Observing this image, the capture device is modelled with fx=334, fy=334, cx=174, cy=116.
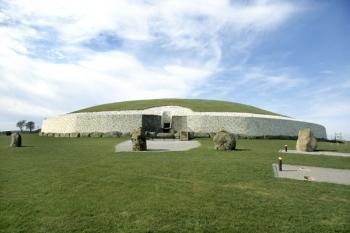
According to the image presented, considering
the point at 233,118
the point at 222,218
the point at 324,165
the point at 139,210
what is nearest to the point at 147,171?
the point at 139,210

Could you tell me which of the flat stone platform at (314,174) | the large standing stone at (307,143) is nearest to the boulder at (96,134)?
the large standing stone at (307,143)

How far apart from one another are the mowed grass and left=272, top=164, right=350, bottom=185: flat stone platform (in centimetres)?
80

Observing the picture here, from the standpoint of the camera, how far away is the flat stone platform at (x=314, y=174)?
11789mm

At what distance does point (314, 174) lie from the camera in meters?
13.0

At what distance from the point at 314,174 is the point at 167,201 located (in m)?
6.97

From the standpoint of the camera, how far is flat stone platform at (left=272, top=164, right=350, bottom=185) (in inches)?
464

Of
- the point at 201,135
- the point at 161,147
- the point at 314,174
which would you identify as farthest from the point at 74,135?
the point at 314,174

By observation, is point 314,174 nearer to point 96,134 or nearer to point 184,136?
point 184,136

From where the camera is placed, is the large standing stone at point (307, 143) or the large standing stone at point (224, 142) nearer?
the large standing stone at point (224, 142)

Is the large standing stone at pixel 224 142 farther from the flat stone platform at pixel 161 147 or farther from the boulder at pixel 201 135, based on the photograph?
the boulder at pixel 201 135

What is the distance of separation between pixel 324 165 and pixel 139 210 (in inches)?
430

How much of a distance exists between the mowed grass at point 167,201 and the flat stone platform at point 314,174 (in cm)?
80

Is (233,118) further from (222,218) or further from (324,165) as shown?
(222,218)

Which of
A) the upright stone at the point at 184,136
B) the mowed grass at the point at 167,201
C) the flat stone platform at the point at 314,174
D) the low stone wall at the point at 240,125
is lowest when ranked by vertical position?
the mowed grass at the point at 167,201
